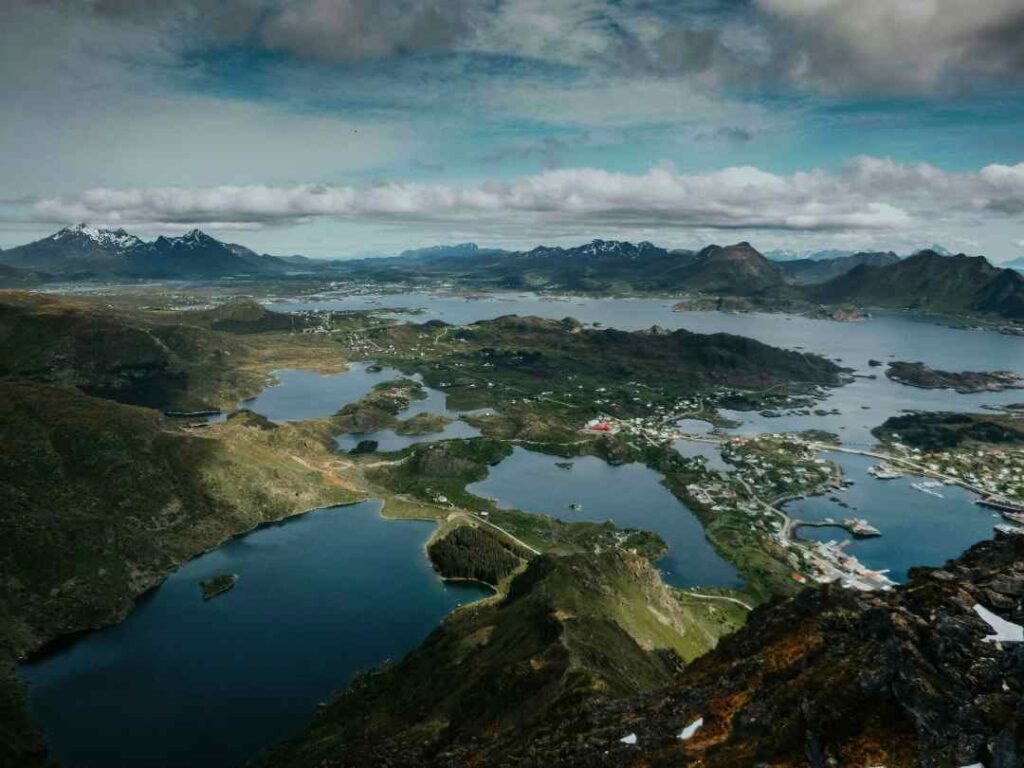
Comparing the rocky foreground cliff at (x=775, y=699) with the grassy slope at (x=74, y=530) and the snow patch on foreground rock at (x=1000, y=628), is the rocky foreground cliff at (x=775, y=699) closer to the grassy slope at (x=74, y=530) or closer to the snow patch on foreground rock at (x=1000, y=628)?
the snow patch on foreground rock at (x=1000, y=628)

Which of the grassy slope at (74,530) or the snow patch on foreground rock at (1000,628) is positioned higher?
the snow patch on foreground rock at (1000,628)

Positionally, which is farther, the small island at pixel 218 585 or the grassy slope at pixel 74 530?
the small island at pixel 218 585

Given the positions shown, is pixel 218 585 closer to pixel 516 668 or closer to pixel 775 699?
pixel 516 668

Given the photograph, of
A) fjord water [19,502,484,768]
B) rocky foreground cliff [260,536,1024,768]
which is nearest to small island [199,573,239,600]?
fjord water [19,502,484,768]

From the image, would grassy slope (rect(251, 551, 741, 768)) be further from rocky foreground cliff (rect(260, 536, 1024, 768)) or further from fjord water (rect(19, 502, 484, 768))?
fjord water (rect(19, 502, 484, 768))

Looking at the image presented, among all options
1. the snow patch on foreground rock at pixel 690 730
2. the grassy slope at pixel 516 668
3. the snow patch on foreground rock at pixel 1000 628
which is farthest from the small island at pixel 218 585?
the snow patch on foreground rock at pixel 1000 628
